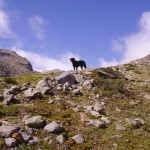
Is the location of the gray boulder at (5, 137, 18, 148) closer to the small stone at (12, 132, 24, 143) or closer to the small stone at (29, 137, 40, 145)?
the small stone at (12, 132, 24, 143)

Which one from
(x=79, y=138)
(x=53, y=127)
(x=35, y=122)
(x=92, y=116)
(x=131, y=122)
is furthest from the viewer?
(x=92, y=116)

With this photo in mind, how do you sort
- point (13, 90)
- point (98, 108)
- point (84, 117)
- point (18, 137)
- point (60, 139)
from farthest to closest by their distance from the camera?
point (13, 90) < point (98, 108) < point (84, 117) < point (60, 139) < point (18, 137)

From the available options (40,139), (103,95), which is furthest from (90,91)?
(40,139)

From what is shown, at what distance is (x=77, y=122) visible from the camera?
66.8 ft

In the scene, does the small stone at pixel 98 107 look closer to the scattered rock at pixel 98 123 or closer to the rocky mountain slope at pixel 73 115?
the rocky mountain slope at pixel 73 115

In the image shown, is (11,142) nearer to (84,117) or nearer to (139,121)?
(84,117)

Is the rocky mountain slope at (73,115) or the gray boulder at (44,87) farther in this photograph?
the gray boulder at (44,87)

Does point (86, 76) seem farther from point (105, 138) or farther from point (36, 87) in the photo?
point (105, 138)

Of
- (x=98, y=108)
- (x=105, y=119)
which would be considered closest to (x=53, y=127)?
(x=105, y=119)

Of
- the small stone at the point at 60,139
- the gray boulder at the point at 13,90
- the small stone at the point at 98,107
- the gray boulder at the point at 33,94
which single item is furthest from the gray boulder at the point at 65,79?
the small stone at the point at 60,139

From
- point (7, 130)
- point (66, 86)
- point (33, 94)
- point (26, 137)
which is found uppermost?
point (66, 86)

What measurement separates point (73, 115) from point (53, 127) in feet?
9.79

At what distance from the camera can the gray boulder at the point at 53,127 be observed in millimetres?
18327

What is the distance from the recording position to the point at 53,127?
60.5ft
